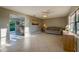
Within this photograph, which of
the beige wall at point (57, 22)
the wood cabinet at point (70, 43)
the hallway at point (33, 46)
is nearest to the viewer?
the wood cabinet at point (70, 43)

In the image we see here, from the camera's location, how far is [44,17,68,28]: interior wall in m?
11.5

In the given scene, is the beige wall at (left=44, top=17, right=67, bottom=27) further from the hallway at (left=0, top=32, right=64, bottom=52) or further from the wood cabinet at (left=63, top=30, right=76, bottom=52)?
the wood cabinet at (left=63, top=30, right=76, bottom=52)

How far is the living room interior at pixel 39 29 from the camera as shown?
14.6ft

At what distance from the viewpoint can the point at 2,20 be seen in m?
6.08

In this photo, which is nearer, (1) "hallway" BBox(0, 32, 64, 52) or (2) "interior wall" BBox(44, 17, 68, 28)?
(1) "hallway" BBox(0, 32, 64, 52)

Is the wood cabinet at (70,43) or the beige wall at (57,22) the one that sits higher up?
the beige wall at (57,22)

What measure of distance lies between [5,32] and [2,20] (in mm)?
764

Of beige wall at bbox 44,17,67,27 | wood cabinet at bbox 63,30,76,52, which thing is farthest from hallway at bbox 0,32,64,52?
beige wall at bbox 44,17,67,27

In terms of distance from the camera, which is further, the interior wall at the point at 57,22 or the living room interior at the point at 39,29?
the interior wall at the point at 57,22

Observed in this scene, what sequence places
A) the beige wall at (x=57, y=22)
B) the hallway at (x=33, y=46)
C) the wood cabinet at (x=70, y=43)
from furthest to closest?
1. the beige wall at (x=57, y=22)
2. the hallway at (x=33, y=46)
3. the wood cabinet at (x=70, y=43)

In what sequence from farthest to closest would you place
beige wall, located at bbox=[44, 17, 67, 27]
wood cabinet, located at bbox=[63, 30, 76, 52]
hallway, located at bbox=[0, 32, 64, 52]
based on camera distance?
beige wall, located at bbox=[44, 17, 67, 27] → hallway, located at bbox=[0, 32, 64, 52] → wood cabinet, located at bbox=[63, 30, 76, 52]

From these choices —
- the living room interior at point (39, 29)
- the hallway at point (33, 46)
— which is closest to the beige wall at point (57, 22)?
the living room interior at point (39, 29)

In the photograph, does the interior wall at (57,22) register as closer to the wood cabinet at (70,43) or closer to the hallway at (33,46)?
the hallway at (33,46)
